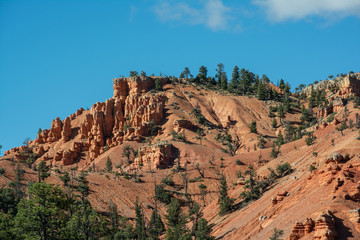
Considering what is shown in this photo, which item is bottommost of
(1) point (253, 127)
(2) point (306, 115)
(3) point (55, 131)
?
(2) point (306, 115)

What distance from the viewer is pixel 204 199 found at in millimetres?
79812

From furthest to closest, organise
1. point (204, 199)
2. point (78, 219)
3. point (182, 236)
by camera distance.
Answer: point (204, 199) < point (182, 236) < point (78, 219)

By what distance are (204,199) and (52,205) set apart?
5241 cm

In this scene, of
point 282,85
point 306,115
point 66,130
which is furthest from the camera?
point 282,85

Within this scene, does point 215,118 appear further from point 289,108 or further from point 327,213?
point 327,213

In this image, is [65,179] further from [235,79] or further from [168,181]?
[235,79]

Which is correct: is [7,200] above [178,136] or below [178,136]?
below


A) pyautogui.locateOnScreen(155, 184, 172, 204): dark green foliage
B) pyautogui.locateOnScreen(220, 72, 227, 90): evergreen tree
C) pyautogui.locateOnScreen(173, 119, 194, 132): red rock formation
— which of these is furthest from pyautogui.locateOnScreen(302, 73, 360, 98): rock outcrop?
pyautogui.locateOnScreen(155, 184, 172, 204): dark green foliage

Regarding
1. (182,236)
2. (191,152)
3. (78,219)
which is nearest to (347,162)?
(182,236)

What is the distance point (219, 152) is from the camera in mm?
99750

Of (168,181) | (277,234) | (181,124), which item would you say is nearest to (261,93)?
(181,124)

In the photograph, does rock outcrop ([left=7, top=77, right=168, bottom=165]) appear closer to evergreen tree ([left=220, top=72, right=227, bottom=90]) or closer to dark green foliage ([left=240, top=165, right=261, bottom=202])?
evergreen tree ([left=220, top=72, right=227, bottom=90])

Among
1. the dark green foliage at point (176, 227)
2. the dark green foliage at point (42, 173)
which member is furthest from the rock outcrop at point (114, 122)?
the dark green foliage at point (176, 227)

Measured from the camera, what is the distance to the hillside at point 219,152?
44.3 metres
